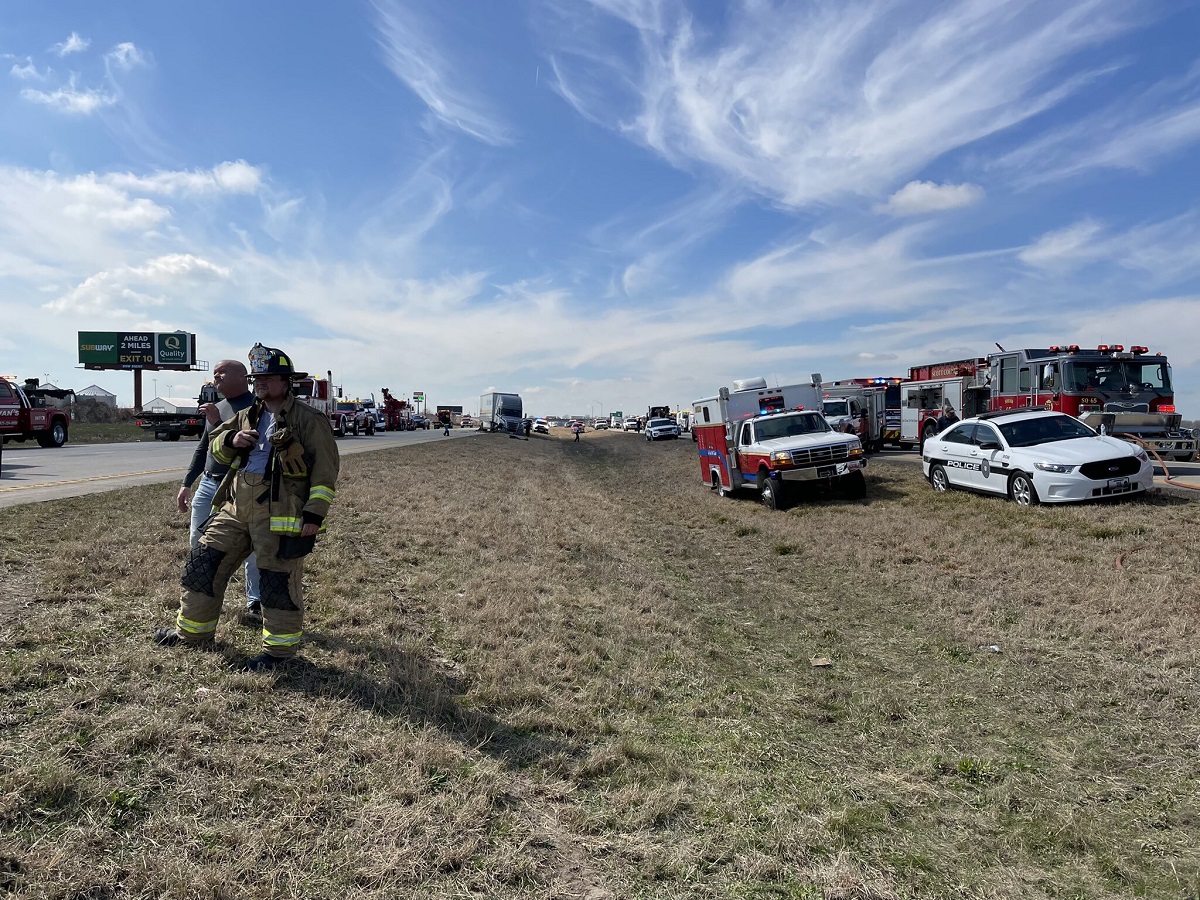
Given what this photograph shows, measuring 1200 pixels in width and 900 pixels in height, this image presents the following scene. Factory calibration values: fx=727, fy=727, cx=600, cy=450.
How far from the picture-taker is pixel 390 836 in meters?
2.96

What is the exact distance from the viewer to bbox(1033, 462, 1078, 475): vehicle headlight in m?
10.5

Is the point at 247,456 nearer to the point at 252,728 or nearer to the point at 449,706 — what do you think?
the point at 252,728

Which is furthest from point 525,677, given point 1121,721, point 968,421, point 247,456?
point 968,421

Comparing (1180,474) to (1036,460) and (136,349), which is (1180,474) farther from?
(136,349)

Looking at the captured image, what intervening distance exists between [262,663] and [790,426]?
12648 millimetres

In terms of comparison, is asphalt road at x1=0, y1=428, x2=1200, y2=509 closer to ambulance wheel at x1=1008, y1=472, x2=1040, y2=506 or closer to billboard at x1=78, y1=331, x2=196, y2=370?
ambulance wheel at x1=1008, y1=472, x2=1040, y2=506

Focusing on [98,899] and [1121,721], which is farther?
[1121,721]

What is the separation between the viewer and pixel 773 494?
14016 millimetres

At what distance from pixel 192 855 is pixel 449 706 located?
1.69 m

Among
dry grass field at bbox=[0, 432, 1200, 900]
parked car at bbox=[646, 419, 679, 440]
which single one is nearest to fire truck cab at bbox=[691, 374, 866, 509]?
dry grass field at bbox=[0, 432, 1200, 900]

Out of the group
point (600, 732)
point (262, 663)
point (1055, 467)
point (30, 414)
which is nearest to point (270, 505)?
point (262, 663)

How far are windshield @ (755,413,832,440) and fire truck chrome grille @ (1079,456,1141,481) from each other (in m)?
5.32

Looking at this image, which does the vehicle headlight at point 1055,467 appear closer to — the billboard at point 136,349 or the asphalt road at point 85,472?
the asphalt road at point 85,472

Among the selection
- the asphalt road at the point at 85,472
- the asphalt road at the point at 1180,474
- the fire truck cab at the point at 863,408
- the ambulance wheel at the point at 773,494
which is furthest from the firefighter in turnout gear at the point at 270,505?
the fire truck cab at the point at 863,408
